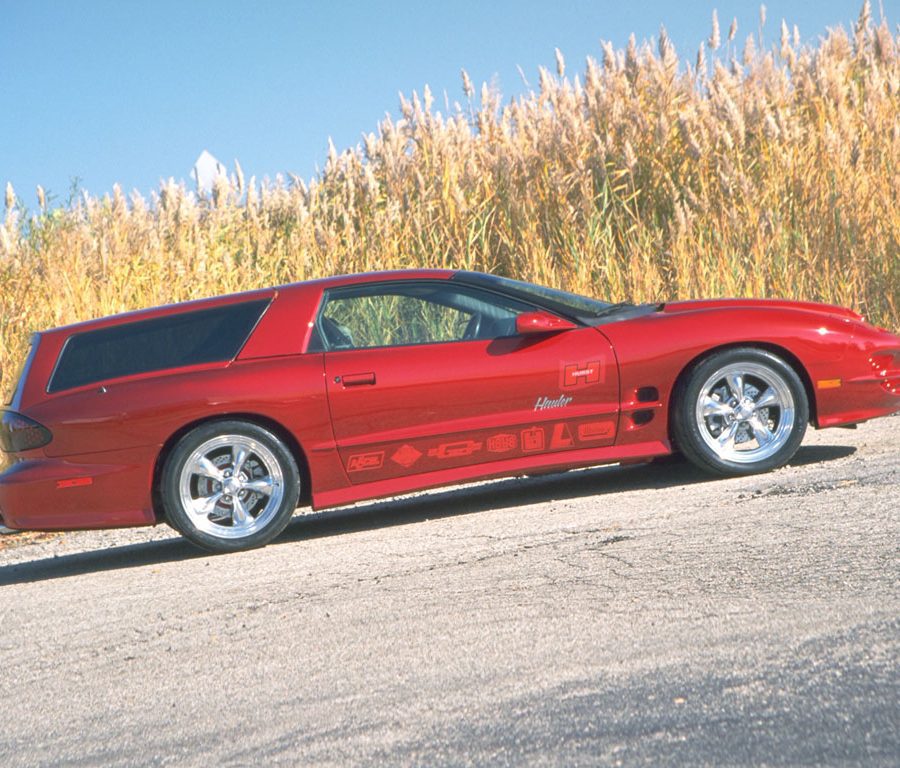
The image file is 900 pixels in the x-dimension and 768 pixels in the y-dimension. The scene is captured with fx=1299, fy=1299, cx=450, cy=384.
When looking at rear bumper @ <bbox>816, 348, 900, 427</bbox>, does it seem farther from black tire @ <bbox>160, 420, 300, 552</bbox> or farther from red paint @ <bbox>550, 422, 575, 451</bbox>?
black tire @ <bbox>160, 420, 300, 552</bbox>

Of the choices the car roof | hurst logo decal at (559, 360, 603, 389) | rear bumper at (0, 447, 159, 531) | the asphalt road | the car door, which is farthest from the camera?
the car roof

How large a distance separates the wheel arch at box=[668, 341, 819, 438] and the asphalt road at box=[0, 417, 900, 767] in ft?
1.25

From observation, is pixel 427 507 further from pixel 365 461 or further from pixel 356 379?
pixel 356 379

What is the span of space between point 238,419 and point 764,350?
2.95 meters

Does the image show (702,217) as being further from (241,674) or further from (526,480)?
(241,674)

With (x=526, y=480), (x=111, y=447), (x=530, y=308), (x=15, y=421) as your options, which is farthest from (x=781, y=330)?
(x=15, y=421)

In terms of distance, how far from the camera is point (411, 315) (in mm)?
7250

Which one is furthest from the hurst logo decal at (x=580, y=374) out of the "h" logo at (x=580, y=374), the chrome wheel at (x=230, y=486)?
the chrome wheel at (x=230, y=486)

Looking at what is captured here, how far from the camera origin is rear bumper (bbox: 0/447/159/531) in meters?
6.82

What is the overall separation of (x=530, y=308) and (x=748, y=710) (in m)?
4.22

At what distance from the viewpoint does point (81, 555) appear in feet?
25.5

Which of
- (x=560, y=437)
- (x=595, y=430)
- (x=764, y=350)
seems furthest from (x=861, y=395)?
(x=560, y=437)

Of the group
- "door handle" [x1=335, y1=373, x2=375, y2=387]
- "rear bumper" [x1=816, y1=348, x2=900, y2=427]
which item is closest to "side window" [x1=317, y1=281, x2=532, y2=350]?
"door handle" [x1=335, y1=373, x2=375, y2=387]

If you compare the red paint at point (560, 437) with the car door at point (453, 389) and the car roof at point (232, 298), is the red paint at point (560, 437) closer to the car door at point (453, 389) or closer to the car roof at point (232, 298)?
the car door at point (453, 389)
